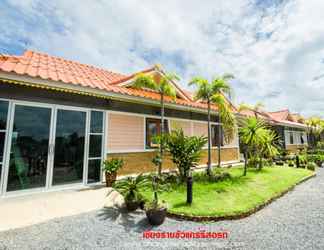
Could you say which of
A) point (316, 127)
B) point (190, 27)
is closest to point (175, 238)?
point (190, 27)

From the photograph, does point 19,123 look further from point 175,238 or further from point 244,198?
point 244,198

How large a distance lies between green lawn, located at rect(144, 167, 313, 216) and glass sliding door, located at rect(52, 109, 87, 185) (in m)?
2.90

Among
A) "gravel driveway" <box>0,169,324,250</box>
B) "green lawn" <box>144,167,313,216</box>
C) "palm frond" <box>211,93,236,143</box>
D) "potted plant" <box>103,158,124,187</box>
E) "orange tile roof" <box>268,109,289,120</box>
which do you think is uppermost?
"orange tile roof" <box>268,109,289,120</box>

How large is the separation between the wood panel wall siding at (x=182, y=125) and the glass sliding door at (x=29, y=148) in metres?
6.23

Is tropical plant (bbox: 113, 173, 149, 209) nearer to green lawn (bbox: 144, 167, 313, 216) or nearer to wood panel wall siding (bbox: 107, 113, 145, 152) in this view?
green lawn (bbox: 144, 167, 313, 216)

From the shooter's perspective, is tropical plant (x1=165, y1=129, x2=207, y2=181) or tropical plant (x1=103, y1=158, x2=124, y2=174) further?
tropical plant (x1=165, y1=129, x2=207, y2=181)

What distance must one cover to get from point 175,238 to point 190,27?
373 inches

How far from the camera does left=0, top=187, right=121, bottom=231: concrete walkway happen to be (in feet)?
13.8

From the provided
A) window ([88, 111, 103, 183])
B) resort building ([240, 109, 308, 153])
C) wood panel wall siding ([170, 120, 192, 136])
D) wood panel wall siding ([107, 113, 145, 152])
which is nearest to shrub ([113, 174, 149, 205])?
window ([88, 111, 103, 183])

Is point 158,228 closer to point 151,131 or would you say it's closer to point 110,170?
point 110,170

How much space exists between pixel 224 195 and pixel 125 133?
4.96m

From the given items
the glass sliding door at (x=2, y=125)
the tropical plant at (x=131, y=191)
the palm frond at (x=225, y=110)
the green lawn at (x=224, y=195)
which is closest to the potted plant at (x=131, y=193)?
the tropical plant at (x=131, y=191)

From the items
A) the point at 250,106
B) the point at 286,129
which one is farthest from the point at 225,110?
the point at 286,129

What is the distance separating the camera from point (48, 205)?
5.07m
